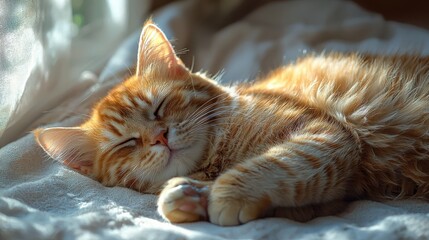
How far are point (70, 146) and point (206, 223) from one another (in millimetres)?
608

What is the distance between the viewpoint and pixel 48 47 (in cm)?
193

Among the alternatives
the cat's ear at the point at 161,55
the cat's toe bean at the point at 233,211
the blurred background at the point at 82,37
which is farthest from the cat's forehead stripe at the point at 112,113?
the cat's toe bean at the point at 233,211

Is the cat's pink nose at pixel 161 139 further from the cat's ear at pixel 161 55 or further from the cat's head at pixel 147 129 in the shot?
the cat's ear at pixel 161 55

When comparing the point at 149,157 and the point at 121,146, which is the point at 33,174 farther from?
the point at 149,157

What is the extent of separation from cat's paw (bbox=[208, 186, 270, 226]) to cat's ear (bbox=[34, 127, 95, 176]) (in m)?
A: 0.58

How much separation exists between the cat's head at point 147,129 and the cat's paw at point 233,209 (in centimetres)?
27

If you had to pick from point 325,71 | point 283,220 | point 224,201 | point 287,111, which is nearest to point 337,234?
point 283,220

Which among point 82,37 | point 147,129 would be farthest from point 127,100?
point 82,37

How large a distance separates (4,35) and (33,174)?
43 cm

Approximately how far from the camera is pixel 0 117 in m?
1.55

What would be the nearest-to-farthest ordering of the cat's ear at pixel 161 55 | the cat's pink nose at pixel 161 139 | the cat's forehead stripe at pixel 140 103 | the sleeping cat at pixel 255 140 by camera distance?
the sleeping cat at pixel 255 140 < the cat's pink nose at pixel 161 139 < the cat's forehead stripe at pixel 140 103 < the cat's ear at pixel 161 55

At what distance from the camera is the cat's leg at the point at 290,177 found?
4.09 ft

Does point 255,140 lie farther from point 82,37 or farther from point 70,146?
point 82,37

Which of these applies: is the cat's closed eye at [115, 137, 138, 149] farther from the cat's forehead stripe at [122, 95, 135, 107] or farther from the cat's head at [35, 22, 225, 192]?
the cat's forehead stripe at [122, 95, 135, 107]
